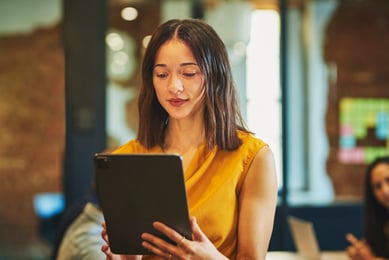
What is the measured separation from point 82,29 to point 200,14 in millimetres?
984

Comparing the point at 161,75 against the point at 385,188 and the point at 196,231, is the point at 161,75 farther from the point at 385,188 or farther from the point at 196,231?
the point at 385,188

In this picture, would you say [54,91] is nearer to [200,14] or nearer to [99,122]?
[99,122]

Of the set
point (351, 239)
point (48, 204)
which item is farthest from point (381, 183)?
point (48, 204)

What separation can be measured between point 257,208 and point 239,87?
3.14m

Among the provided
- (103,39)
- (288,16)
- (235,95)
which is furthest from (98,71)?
(235,95)

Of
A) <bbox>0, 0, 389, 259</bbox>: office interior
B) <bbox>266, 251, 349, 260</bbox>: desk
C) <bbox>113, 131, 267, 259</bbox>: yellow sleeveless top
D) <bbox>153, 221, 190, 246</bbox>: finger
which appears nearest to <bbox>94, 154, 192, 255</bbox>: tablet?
<bbox>153, 221, 190, 246</bbox>: finger

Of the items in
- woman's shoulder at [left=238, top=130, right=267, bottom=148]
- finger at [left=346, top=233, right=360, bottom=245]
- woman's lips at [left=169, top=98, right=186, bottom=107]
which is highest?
woman's lips at [left=169, top=98, right=186, bottom=107]

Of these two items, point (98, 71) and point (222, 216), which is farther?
point (98, 71)

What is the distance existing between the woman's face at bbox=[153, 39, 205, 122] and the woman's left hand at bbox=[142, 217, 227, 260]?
30 cm

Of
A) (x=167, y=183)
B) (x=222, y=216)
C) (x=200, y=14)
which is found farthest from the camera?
(x=200, y=14)

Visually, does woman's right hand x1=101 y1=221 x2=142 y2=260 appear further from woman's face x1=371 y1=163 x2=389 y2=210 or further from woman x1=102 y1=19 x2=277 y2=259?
woman's face x1=371 y1=163 x2=389 y2=210

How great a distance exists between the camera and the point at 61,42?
5.05 meters

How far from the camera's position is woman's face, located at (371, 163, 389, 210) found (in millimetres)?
3643

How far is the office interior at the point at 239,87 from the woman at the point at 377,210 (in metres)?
1.57
